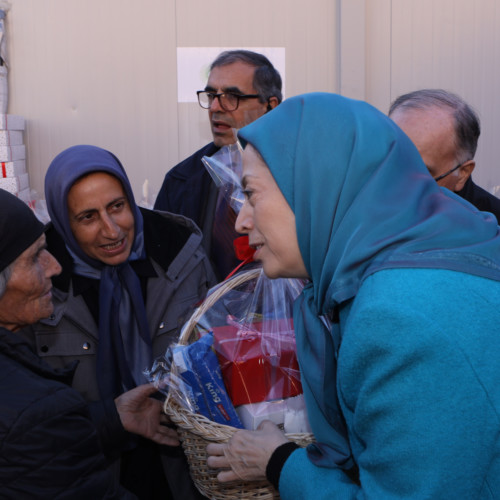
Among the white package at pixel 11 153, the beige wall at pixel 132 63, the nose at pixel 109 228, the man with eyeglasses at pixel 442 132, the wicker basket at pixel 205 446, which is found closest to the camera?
the wicker basket at pixel 205 446

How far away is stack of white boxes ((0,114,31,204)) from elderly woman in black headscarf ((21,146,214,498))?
2.19 m

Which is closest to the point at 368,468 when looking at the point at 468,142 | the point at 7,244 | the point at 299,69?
the point at 7,244

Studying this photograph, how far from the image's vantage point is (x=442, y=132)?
2.53 meters

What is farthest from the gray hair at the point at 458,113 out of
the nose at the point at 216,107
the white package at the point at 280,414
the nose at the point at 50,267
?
the nose at the point at 50,267

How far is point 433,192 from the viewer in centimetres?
125

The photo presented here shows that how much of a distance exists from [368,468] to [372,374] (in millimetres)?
193

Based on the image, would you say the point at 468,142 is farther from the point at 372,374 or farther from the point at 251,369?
the point at 372,374

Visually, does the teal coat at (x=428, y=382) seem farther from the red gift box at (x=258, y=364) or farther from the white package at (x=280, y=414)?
the red gift box at (x=258, y=364)

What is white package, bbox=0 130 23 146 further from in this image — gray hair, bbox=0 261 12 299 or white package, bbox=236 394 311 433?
white package, bbox=236 394 311 433

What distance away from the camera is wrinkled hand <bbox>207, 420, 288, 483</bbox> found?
1.43 m

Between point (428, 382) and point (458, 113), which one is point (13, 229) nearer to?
point (428, 382)

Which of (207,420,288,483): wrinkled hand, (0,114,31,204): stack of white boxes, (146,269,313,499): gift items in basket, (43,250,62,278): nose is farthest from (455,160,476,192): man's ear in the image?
(0,114,31,204): stack of white boxes

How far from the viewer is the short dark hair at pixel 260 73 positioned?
338cm

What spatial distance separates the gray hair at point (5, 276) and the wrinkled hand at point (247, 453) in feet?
2.51
